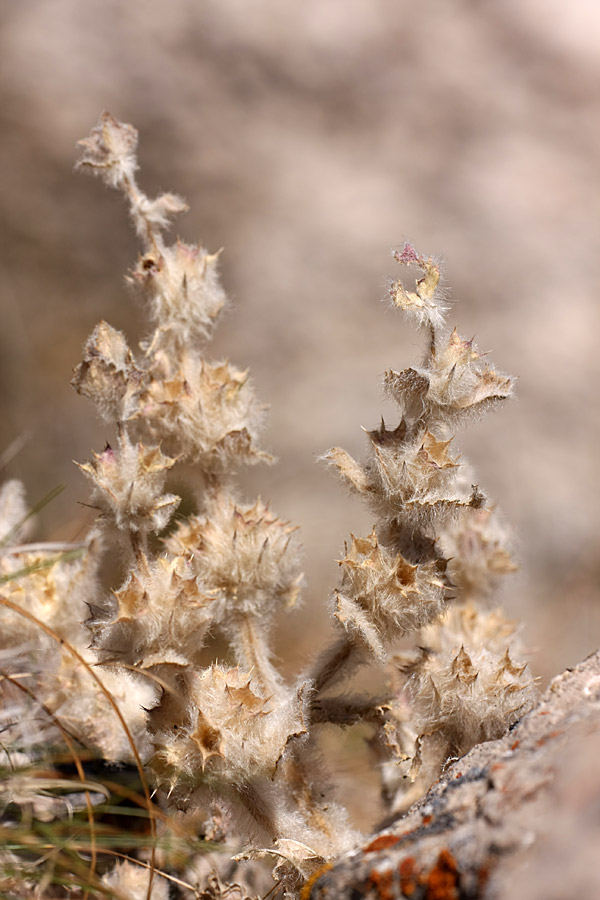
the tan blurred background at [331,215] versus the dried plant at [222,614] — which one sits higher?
the tan blurred background at [331,215]

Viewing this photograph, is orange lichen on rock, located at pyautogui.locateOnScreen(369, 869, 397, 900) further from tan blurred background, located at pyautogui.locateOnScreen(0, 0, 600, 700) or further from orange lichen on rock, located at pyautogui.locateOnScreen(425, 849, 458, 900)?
tan blurred background, located at pyautogui.locateOnScreen(0, 0, 600, 700)

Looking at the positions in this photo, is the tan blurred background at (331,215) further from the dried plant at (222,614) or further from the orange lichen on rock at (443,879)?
the orange lichen on rock at (443,879)

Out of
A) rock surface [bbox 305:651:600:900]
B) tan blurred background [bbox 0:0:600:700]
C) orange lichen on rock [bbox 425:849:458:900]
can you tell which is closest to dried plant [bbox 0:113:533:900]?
rock surface [bbox 305:651:600:900]

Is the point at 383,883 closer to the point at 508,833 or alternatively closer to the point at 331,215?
the point at 508,833

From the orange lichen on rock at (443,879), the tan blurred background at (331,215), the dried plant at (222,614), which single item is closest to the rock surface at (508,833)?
the orange lichen on rock at (443,879)

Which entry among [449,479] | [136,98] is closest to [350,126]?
[136,98]

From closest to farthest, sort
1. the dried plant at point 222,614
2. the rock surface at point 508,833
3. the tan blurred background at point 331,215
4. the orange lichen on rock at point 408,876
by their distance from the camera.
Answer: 1. the rock surface at point 508,833
2. the orange lichen on rock at point 408,876
3. the dried plant at point 222,614
4. the tan blurred background at point 331,215

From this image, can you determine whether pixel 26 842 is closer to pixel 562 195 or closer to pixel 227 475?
pixel 227 475
